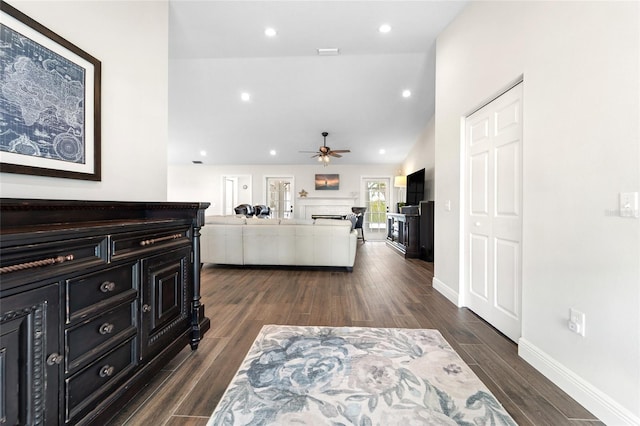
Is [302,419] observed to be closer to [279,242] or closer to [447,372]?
[447,372]

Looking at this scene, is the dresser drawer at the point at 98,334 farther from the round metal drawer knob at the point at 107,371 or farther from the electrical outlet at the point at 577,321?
the electrical outlet at the point at 577,321

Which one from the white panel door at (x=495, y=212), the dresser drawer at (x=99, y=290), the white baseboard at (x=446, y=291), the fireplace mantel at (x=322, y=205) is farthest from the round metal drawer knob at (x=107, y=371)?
the fireplace mantel at (x=322, y=205)

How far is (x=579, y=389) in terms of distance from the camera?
1458 mm

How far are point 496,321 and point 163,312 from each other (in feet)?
8.67

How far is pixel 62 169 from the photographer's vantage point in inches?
61.1

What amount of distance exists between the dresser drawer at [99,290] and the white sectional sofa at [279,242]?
3.06 m

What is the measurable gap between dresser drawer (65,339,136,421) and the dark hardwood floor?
0.89 ft

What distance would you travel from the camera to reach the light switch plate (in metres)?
1.21

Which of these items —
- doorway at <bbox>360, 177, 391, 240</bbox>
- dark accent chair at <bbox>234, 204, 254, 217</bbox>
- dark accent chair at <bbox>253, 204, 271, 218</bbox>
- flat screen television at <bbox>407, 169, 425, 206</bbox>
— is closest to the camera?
flat screen television at <bbox>407, 169, 425, 206</bbox>

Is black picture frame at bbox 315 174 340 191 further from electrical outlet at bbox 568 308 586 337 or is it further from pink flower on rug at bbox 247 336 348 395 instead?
electrical outlet at bbox 568 308 586 337

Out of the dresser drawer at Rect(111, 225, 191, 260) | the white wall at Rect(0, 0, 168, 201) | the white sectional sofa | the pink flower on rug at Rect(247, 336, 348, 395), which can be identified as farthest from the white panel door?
the white wall at Rect(0, 0, 168, 201)

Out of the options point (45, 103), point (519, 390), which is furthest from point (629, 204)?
point (45, 103)

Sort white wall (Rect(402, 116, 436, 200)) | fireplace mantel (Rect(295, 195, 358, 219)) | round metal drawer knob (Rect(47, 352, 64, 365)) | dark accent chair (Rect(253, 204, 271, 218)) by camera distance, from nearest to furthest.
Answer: round metal drawer knob (Rect(47, 352, 64, 365)) → white wall (Rect(402, 116, 436, 200)) → dark accent chair (Rect(253, 204, 271, 218)) → fireplace mantel (Rect(295, 195, 358, 219))

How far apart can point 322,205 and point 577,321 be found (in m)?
7.97
